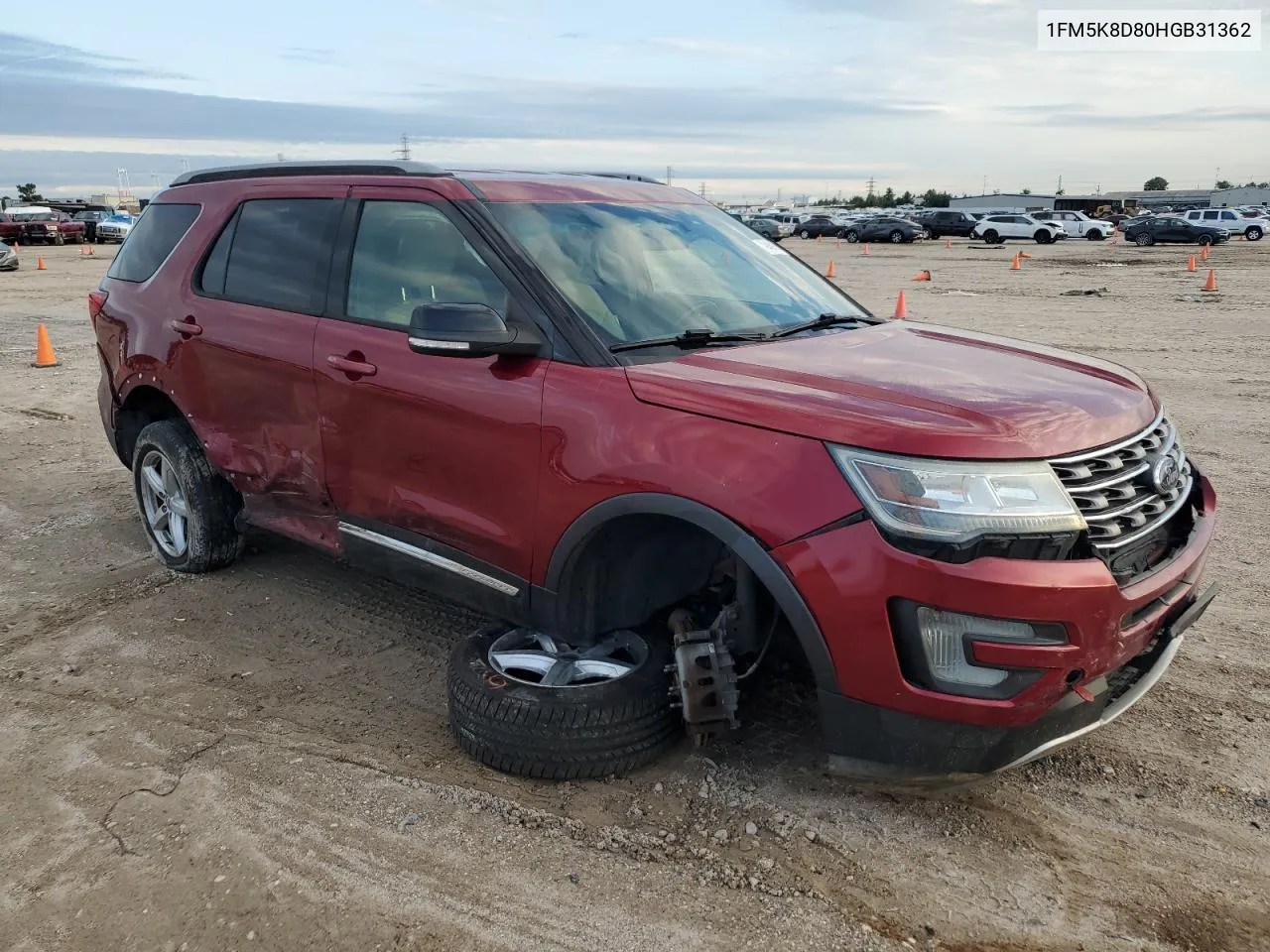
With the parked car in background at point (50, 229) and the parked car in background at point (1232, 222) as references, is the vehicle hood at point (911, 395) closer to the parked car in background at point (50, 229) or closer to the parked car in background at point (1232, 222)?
the parked car in background at point (50, 229)

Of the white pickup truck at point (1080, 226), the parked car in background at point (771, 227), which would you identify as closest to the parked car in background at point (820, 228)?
the parked car in background at point (771, 227)

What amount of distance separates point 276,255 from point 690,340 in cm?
203

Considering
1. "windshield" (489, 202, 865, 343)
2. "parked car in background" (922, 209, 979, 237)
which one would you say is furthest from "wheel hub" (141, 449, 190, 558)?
"parked car in background" (922, 209, 979, 237)

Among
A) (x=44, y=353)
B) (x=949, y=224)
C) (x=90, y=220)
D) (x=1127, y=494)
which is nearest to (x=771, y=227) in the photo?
(x=949, y=224)

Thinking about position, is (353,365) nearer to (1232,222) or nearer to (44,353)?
(44,353)

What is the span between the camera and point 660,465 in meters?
2.96

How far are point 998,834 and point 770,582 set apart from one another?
110 centimetres

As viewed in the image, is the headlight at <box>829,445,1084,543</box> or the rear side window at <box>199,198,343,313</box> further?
the rear side window at <box>199,198,343,313</box>

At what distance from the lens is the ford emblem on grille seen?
3.02 meters

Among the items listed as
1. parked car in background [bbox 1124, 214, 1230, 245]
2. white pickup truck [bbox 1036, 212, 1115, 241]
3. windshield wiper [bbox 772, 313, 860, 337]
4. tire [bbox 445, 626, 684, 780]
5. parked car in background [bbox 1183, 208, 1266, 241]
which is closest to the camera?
tire [bbox 445, 626, 684, 780]

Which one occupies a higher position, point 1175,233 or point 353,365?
point 1175,233

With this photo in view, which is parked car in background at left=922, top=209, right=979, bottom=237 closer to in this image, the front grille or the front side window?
the front side window

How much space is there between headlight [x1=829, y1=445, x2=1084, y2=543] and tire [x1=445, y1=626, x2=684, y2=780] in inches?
42.2

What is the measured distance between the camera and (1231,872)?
2850mm
